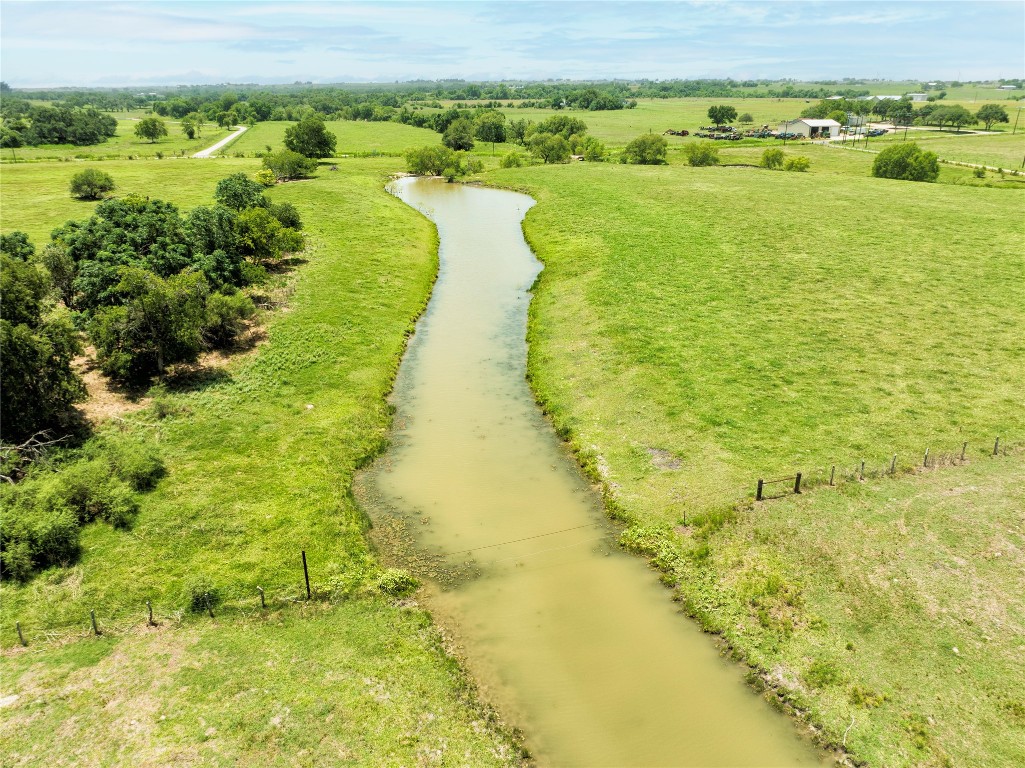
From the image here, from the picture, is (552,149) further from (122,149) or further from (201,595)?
(201,595)

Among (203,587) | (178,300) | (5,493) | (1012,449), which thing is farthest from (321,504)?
(1012,449)

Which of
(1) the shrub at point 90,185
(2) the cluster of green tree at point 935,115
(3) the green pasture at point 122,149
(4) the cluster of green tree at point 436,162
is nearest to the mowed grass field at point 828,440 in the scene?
(4) the cluster of green tree at point 436,162

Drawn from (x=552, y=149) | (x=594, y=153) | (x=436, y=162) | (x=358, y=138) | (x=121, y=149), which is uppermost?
(x=358, y=138)

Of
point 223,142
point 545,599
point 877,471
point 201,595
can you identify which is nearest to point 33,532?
point 201,595

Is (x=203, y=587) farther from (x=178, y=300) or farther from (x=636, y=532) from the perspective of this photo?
(x=178, y=300)

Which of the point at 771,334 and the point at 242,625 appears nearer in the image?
the point at 242,625

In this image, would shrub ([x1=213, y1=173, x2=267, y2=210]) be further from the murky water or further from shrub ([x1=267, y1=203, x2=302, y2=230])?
the murky water

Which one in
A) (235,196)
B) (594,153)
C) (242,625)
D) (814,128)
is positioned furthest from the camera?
(814,128)

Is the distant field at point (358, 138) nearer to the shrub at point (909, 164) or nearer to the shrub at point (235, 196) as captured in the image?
the shrub at point (235, 196)
